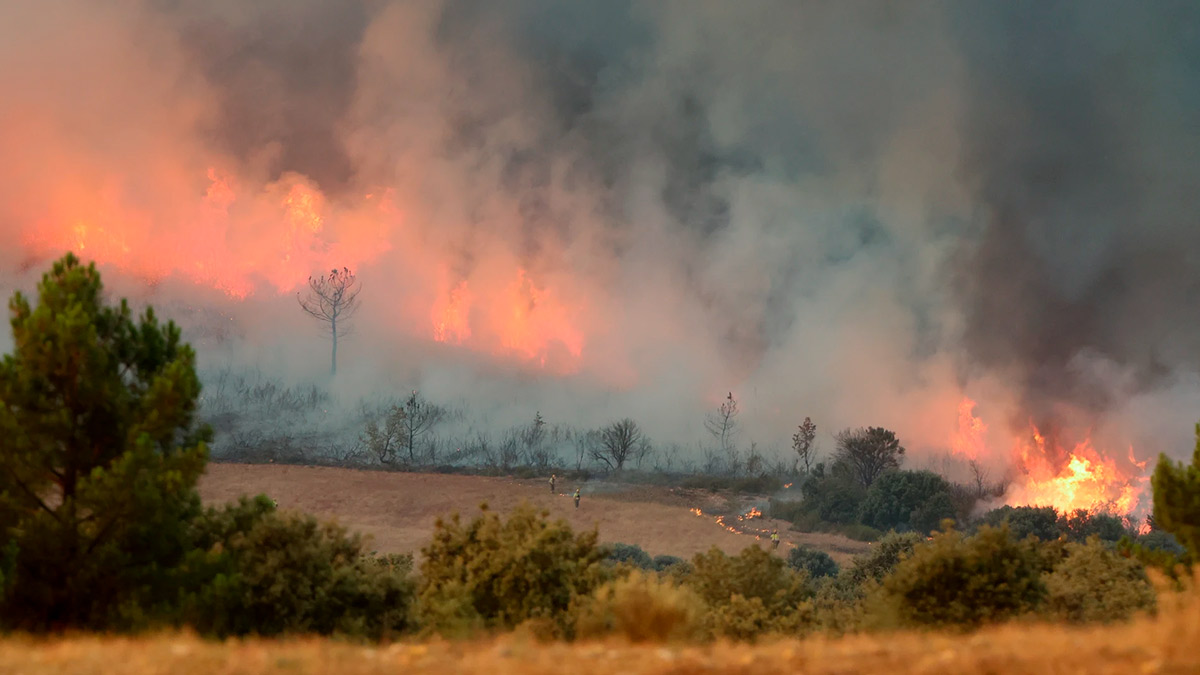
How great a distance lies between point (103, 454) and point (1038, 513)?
8736 cm

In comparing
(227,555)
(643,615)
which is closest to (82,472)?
(227,555)

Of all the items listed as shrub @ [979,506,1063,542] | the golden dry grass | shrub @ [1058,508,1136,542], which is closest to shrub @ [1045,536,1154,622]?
the golden dry grass

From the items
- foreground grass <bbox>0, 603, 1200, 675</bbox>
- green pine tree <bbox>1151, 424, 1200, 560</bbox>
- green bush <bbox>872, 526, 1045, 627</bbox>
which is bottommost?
green bush <bbox>872, 526, 1045, 627</bbox>

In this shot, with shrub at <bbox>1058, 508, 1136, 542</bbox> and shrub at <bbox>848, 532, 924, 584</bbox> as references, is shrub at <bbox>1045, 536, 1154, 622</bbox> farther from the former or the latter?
shrub at <bbox>1058, 508, 1136, 542</bbox>

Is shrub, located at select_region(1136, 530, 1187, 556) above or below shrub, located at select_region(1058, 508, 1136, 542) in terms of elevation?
below

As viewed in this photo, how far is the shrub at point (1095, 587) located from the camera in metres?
32.3

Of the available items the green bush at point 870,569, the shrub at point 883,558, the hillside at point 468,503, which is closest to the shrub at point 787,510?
the hillside at point 468,503

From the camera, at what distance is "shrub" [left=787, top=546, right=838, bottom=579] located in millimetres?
73250

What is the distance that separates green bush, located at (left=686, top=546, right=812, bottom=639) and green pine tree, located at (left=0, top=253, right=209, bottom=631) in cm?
1725

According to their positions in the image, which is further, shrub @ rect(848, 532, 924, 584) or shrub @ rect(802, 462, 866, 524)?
shrub @ rect(802, 462, 866, 524)

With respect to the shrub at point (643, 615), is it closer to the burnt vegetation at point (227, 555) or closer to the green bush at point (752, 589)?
the burnt vegetation at point (227, 555)

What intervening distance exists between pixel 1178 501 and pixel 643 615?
15.6m

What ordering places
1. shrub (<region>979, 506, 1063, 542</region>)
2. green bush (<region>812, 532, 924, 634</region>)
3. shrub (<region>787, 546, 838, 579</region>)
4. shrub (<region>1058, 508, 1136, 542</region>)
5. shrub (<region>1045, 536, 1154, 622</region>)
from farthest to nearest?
shrub (<region>1058, 508, 1136, 542</region>)
shrub (<region>979, 506, 1063, 542</region>)
shrub (<region>787, 546, 838, 579</region>)
green bush (<region>812, 532, 924, 634</region>)
shrub (<region>1045, 536, 1154, 622</region>)

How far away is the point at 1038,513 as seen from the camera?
90375 mm
